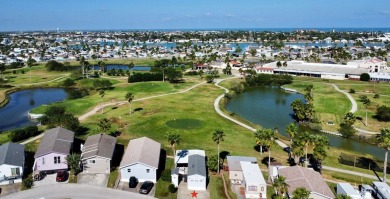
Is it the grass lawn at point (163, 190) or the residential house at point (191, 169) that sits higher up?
the residential house at point (191, 169)

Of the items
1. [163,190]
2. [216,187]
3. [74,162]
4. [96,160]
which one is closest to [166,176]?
[163,190]

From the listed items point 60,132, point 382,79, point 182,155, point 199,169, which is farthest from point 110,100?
point 382,79

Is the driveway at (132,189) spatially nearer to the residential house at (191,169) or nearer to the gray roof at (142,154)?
the gray roof at (142,154)

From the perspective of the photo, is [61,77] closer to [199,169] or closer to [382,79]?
[199,169]

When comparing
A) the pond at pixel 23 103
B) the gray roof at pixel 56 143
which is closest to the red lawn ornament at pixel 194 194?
the gray roof at pixel 56 143

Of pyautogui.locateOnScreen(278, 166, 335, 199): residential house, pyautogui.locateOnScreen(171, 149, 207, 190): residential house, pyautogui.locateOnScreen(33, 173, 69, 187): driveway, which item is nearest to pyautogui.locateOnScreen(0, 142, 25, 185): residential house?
pyautogui.locateOnScreen(33, 173, 69, 187): driveway

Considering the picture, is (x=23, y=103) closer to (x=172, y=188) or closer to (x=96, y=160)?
(x=96, y=160)
